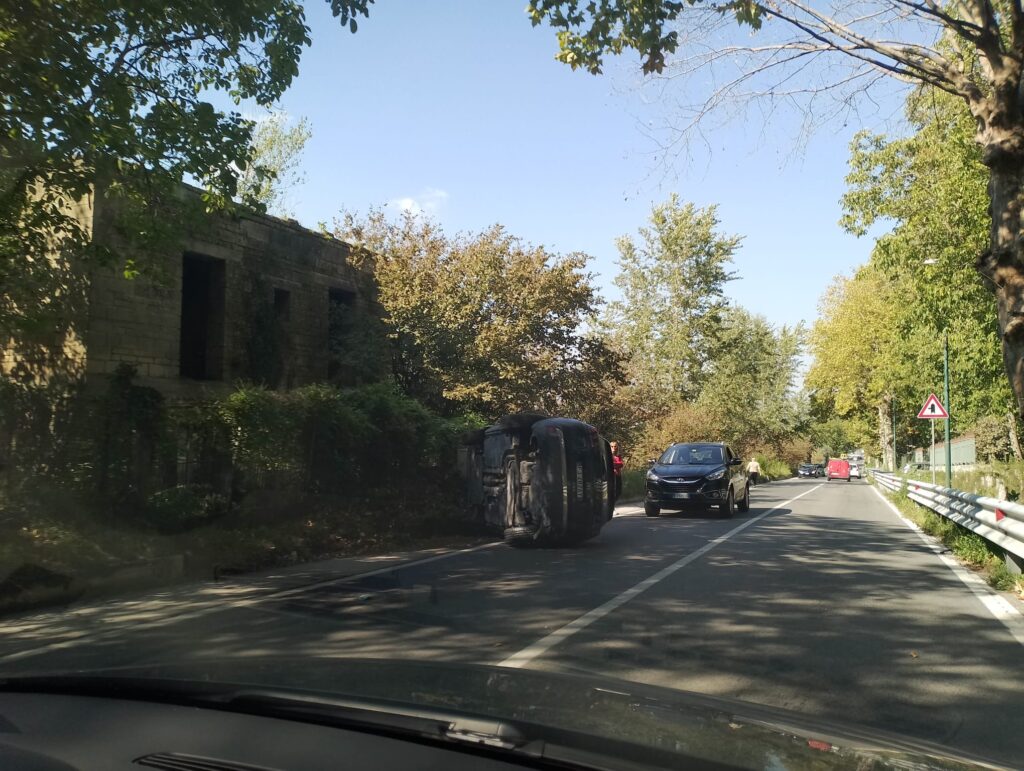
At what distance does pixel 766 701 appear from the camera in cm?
503

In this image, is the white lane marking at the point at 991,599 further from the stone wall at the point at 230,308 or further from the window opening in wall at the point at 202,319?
the window opening in wall at the point at 202,319

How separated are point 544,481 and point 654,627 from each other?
5664 mm

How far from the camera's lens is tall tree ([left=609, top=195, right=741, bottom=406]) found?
152 feet

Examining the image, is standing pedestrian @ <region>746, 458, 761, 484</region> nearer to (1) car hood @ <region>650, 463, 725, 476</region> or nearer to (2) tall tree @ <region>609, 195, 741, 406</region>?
(2) tall tree @ <region>609, 195, 741, 406</region>

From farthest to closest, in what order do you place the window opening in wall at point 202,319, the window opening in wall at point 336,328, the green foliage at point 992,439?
the green foliage at point 992,439, the window opening in wall at point 336,328, the window opening in wall at point 202,319

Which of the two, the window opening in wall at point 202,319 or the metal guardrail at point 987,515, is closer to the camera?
the metal guardrail at point 987,515

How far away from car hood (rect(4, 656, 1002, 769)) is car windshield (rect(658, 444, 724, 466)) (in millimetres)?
17127

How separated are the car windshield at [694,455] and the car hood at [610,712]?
17127 millimetres

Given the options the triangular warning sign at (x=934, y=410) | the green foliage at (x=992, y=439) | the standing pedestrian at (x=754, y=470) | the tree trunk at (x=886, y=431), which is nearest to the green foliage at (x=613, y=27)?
the triangular warning sign at (x=934, y=410)

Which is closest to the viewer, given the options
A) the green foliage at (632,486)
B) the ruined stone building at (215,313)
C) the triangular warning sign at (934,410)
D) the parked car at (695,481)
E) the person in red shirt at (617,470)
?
the ruined stone building at (215,313)

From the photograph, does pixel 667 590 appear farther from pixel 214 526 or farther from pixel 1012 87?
pixel 1012 87

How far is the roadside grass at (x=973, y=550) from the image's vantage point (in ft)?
31.5

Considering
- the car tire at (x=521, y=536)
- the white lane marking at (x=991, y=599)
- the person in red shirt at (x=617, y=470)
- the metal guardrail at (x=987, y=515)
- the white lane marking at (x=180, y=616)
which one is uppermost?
the person in red shirt at (x=617, y=470)

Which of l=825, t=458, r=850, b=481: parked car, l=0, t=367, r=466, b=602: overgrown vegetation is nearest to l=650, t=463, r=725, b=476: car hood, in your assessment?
l=0, t=367, r=466, b=602: overgrown vegetation
